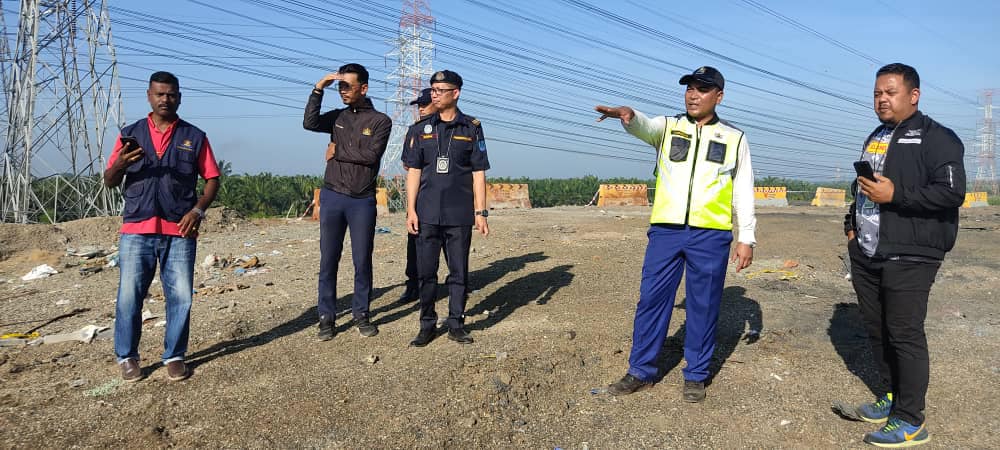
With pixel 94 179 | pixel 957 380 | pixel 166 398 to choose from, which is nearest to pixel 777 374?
pixel 957 380

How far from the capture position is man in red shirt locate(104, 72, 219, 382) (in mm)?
3869

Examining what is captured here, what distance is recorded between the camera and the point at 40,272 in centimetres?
811

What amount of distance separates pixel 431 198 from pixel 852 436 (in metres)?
3.09

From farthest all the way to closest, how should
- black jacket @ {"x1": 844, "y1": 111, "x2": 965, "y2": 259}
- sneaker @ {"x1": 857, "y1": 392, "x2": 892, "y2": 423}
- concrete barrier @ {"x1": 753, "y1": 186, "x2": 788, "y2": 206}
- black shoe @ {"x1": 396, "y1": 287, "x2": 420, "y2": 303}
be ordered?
concrete barrier @ {"x1": 753, "y1": 186, "x2": 788, "y2": 206}
black shoe @ {"x1": 396, "y1": 287, "x2": 420, "y2": 303}
sneaker @ {"x1": 857, "y1": 392, "x2": 892, "y2": 423}
black jacket @ {"x1": 844, "y1": 111, "x2": 965, "y2": 259}

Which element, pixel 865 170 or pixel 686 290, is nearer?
pixel 865 170

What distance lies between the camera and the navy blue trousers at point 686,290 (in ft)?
11.9

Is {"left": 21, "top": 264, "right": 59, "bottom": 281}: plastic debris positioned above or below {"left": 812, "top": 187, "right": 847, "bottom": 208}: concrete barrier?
below

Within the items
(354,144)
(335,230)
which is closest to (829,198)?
(354,144)

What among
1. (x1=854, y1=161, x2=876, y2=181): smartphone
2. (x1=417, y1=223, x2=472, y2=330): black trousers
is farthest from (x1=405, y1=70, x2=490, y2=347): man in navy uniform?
(x1=854, y1=161, x2=876, y2=181): smartphone

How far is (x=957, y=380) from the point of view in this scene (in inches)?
160

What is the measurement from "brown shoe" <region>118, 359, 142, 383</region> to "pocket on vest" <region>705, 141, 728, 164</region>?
3.81 meters

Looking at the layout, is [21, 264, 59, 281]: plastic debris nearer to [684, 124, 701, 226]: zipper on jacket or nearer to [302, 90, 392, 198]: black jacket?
[302, 90, 392, 198]: black jacket

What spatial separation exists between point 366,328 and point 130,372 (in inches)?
66.0

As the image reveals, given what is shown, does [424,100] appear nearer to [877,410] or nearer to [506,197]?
[877,410]
